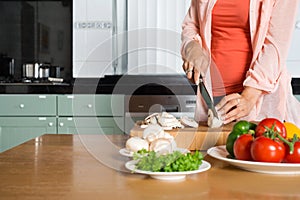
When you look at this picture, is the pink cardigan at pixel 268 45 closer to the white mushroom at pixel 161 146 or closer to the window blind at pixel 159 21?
the white mushroom at pixel 161 146

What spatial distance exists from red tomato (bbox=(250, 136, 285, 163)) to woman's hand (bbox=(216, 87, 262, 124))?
53cm

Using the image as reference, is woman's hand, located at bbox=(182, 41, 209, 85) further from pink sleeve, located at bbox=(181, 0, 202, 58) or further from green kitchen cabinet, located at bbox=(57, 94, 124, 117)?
green kitchen cabinet, located at bbox=(57, 94, 124, 117)

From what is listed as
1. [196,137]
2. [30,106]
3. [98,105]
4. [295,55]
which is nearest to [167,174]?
[196,137]

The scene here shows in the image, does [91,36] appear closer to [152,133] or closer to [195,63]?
[195,63]

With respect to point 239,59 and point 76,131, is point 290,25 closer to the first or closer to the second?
point 239,59

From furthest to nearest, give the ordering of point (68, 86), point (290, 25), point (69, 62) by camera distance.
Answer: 1. point (69, 62)
2. point (68, 86)
3. point (290, 25)

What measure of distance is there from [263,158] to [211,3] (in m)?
0.80

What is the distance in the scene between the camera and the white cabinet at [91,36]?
3.54 metres

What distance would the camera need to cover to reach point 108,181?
3.35 feet

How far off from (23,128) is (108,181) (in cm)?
238

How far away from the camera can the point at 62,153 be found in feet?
4.45

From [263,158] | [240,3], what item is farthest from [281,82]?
[263,158]

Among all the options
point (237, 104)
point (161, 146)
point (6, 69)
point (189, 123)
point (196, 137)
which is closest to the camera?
point (161, 146)

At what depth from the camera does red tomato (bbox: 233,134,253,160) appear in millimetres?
1122
